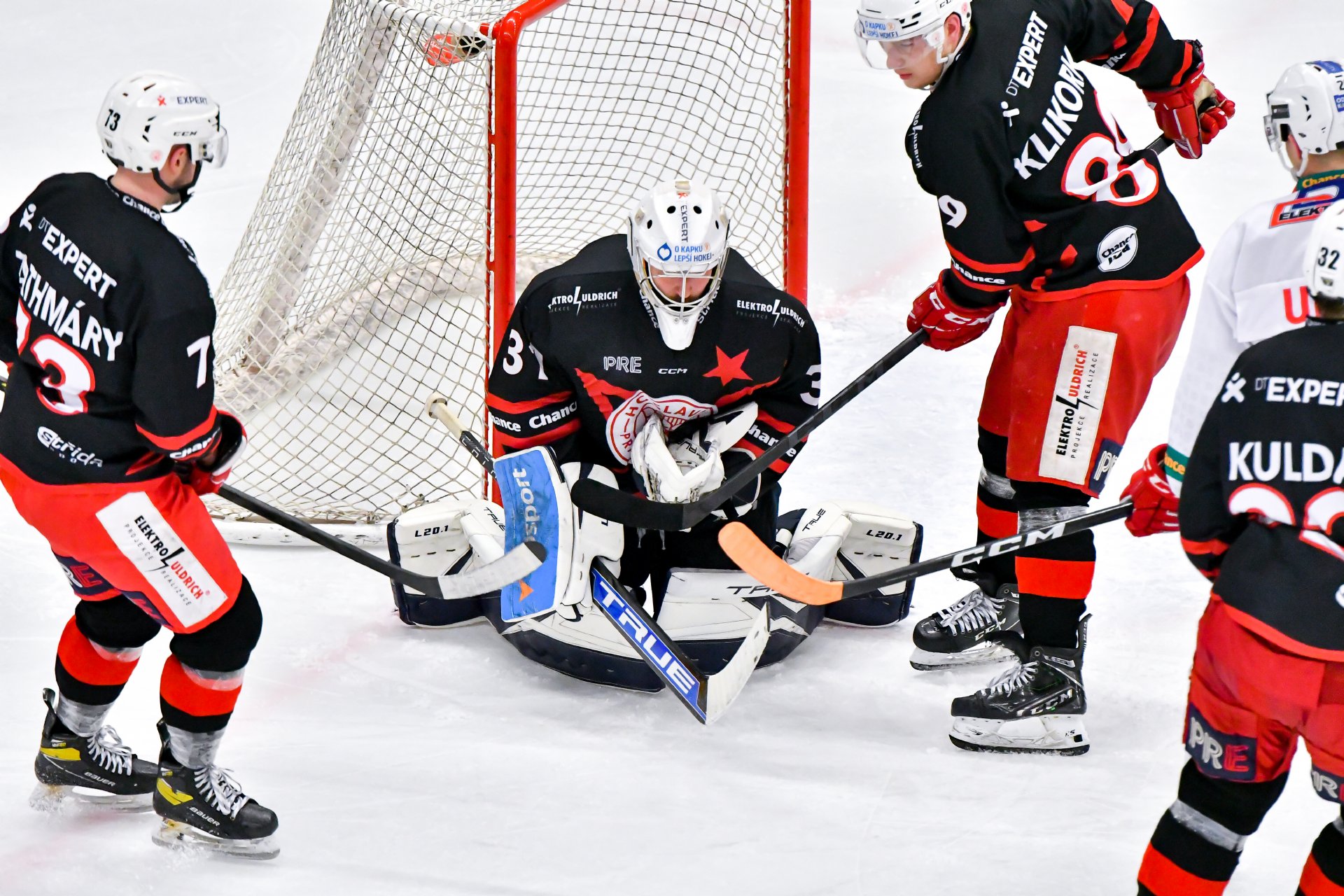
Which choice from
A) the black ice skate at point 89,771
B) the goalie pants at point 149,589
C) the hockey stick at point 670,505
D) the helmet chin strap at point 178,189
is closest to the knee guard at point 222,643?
the goalie pants at point 149,589

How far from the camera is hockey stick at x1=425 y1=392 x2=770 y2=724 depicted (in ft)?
9.43

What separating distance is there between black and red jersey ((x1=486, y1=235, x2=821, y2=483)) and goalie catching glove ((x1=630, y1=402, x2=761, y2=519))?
0.11 feet

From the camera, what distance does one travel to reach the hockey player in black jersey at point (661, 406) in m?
2.91

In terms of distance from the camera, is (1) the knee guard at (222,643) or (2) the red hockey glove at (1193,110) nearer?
(1) the knee guard at (222,643)

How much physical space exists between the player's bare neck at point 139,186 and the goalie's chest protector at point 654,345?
0.85 meters

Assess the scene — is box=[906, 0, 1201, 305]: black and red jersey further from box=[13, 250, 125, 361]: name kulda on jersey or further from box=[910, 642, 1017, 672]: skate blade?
box=[13, 250, 125, 361]: name kulda on jersey

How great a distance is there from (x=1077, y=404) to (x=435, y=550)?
55.1 inches

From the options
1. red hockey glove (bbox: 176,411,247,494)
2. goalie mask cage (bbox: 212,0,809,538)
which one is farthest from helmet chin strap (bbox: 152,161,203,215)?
goalie mask cage (bbox: 212,0,809,538)

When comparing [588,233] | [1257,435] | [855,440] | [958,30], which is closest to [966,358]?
[855,440]

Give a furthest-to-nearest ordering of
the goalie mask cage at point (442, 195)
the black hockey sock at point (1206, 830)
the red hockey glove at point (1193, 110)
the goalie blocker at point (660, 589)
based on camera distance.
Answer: the goalie mask cage at point (442, 195) → the red hockey glove at point (1193, 110) → the goalie blocker at point (660, 589) → the black hockey sock at point (1206, 830)

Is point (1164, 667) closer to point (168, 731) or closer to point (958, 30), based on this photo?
point (958, 30)

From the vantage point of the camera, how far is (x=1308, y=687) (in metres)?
1.92

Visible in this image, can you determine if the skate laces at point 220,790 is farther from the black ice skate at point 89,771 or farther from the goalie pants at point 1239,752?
the goalie pants at point 1239,752

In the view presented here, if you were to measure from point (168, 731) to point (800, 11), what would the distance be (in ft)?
7.45
